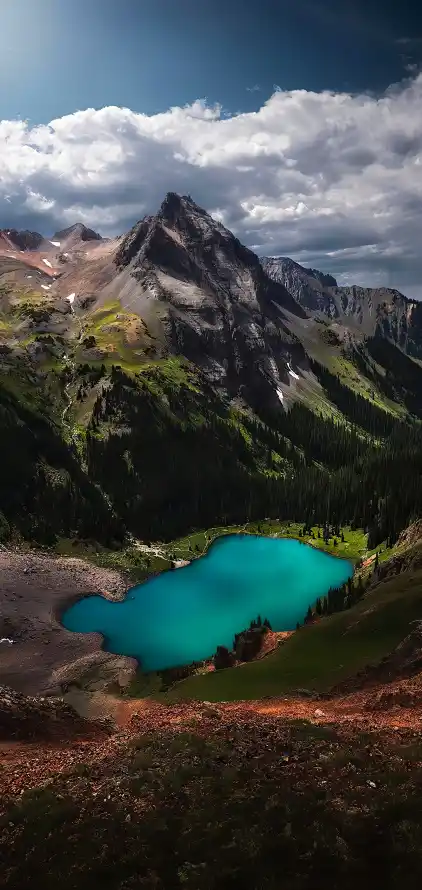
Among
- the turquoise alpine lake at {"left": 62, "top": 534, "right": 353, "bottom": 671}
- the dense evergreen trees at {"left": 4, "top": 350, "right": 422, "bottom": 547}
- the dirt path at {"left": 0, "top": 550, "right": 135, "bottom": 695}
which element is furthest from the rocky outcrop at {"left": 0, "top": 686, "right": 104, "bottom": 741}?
the dense evergreen trees at {"left": 4, "top": 350, "right": 422, "bottom": 547}

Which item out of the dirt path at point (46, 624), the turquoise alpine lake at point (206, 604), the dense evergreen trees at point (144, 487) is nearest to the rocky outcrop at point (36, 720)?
the dirt path at point (46, 624)

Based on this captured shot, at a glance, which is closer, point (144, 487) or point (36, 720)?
point (36, 720)

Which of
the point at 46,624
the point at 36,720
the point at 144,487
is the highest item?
the point at 144,487

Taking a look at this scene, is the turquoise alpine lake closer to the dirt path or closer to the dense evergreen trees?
the dirt path

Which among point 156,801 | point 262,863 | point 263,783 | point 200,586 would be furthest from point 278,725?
point 200,586

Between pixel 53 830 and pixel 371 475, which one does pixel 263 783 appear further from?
pixel 371 475

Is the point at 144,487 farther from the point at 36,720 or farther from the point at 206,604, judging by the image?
the point at 36,720

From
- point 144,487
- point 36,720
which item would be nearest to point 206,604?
point 144,487

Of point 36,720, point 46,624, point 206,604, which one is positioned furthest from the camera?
point 206,604

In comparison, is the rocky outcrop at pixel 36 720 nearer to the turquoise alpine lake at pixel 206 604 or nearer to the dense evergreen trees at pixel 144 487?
the turquoise alpine lake at pixel 206 604
